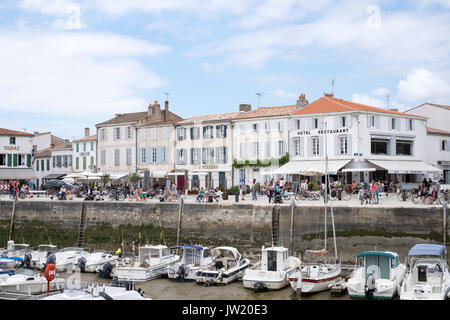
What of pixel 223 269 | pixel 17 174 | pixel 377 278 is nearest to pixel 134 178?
pixel 17 174

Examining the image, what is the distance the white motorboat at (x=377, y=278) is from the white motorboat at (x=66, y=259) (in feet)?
37.6

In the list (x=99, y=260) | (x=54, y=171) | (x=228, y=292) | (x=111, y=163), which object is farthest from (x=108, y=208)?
(x=54, y=171)

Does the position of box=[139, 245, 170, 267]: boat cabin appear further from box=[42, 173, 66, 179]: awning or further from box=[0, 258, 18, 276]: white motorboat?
box=[42, 173, 66, 179]: awning

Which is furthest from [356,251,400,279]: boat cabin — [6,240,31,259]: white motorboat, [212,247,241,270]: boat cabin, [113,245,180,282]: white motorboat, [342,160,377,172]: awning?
[342,160,377,172]: awning

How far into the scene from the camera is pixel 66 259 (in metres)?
21.6

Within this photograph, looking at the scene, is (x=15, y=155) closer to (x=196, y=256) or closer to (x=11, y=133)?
(x=11, y=133)

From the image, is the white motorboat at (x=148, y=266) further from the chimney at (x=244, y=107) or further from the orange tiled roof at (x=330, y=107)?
the chimney at (x=244, y=107)

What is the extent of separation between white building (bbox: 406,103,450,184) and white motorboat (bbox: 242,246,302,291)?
2225 cm

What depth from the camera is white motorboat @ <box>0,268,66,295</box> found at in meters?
16.9

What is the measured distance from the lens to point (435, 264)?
15.9 m

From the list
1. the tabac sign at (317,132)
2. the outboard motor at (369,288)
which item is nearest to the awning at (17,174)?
the tabac sign at (317,132)

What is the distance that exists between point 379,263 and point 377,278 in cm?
49
